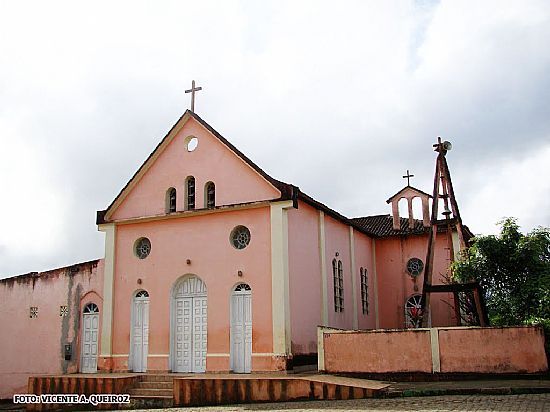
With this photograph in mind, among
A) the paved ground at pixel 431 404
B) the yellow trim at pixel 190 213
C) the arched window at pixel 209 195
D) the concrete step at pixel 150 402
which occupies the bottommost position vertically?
the concrete step at pixel 150 402

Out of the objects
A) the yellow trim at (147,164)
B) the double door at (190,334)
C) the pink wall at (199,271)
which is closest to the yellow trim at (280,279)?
the pink wall at (199,271)

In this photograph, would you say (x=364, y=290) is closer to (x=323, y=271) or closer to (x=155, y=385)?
(x=323, y=271)

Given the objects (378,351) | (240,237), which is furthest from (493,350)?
(240,237)

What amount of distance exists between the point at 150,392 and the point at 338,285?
7.60 metres

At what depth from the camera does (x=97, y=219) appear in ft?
72.0

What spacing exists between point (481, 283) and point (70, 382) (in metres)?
12.3

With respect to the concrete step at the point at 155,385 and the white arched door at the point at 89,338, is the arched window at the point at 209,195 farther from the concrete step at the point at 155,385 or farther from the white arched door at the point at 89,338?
the white arched door at the point at 89,338

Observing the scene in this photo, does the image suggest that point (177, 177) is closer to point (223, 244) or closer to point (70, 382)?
point (223, 244)

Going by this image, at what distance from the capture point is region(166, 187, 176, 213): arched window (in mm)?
20906

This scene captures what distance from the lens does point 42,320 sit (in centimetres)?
2291

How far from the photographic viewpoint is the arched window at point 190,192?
67.5 feet

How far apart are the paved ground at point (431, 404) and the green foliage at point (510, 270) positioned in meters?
4.66

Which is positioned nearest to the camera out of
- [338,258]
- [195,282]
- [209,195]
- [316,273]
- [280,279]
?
[280,279]

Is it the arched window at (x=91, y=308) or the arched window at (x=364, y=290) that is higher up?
the arched window at (x=364, y=290)
